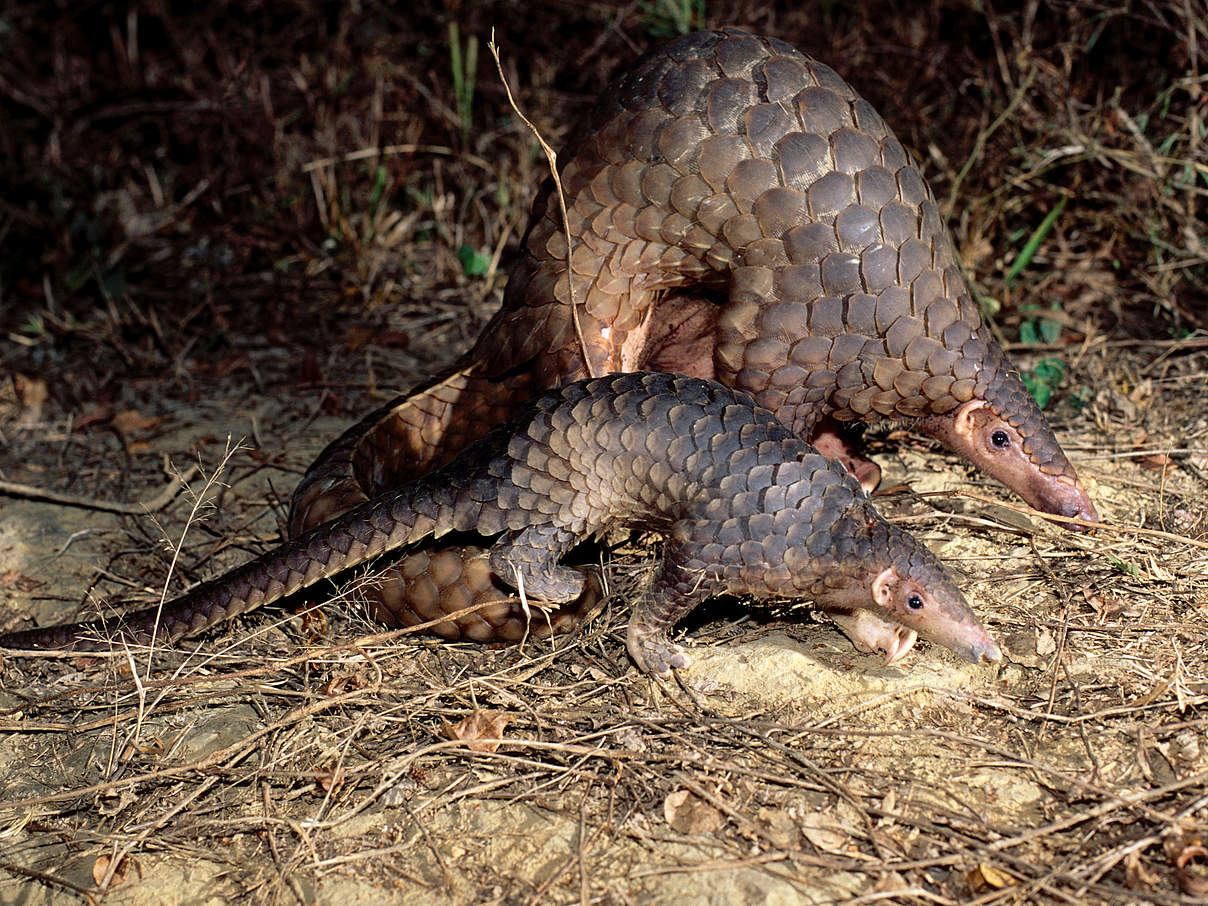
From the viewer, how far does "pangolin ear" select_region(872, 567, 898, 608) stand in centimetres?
264

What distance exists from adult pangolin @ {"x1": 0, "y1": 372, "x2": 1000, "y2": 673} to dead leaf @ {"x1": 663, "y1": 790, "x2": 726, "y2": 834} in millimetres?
426

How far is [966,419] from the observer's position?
124 inches

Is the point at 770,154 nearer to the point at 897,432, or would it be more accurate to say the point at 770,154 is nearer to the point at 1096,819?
the point at 897,432

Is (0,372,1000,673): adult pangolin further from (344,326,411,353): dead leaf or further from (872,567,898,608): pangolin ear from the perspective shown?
(344,326,411,353): dead leaf

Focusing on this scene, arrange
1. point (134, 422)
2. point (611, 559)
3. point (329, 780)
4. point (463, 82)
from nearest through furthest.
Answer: point (329, 780) < point (611, 559) < point (134, 422) < point (463, 82)

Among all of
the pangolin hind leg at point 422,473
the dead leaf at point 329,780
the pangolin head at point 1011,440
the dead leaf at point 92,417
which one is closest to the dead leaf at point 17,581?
the pangolin hind leg at point 422,473

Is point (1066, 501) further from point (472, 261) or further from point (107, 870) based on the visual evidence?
point (472, 261)

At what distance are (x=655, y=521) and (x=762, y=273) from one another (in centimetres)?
72

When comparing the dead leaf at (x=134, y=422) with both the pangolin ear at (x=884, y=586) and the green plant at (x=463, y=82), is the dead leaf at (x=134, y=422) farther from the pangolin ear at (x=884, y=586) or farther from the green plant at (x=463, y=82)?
the pangolin ear at (x=884, y=586)

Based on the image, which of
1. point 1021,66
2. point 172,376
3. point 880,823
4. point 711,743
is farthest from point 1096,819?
point 172,376

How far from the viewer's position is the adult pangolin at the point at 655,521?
2678 millimetres

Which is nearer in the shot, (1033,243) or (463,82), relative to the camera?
(1033,243)

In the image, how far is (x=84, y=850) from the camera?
2492 millimetres

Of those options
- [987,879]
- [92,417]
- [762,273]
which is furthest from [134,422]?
[987,879]
